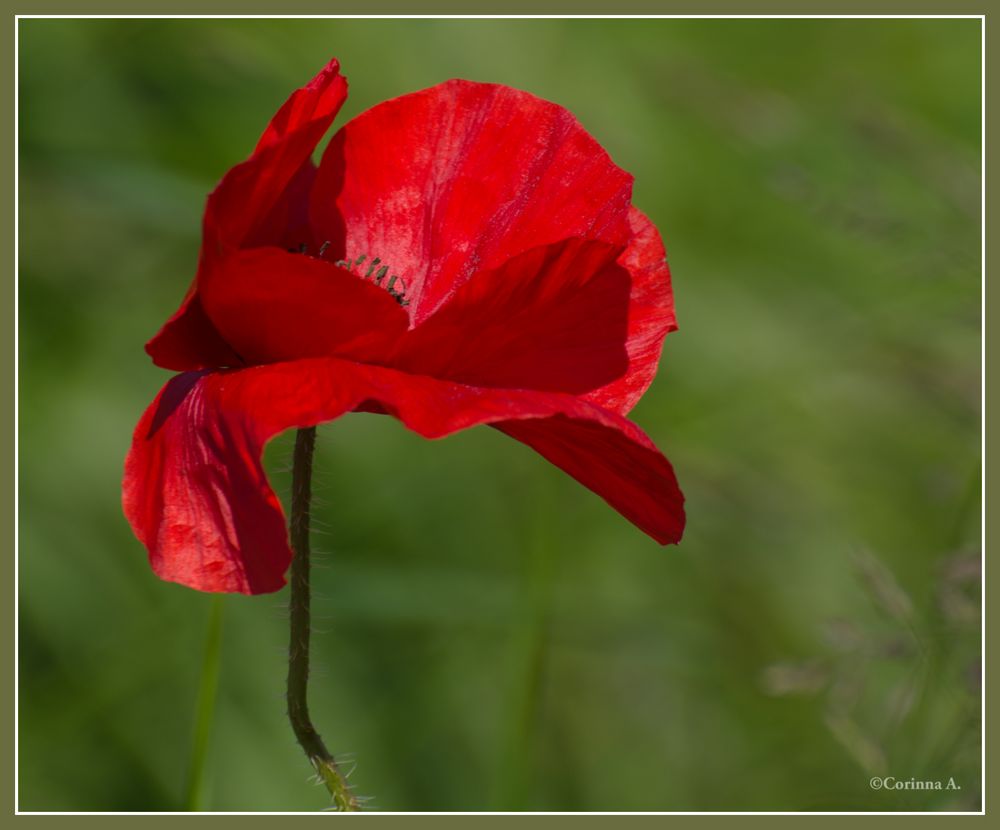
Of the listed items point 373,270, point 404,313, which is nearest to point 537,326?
point 404,313

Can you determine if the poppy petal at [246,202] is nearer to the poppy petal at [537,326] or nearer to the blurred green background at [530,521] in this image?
the poppy petal at [537,326]

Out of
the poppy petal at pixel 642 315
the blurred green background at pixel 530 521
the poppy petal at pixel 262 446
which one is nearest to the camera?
the poppy petal at pixel 262 446

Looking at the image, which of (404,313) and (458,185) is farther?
(458,185)

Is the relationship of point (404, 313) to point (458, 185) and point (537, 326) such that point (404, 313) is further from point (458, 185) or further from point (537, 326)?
point (458, 185)

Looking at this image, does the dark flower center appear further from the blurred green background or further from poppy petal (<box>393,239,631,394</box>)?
the blurred green background

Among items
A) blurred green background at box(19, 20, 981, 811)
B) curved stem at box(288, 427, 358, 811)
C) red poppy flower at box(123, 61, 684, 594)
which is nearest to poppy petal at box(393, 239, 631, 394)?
red poppy flower at box(123, 61, 684, 594)

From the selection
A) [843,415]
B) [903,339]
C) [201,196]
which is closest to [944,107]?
[843,415]

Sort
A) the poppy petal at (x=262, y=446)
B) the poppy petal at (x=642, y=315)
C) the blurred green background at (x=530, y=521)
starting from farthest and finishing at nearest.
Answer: the blurred green background at (x=530, y=521), the poppy petal at (x=642, y=315), the poppy petal at (x=262, y=446)

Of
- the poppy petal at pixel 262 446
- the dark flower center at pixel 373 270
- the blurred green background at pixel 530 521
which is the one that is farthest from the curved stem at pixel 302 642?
the blurred green background at pixel 530 521
